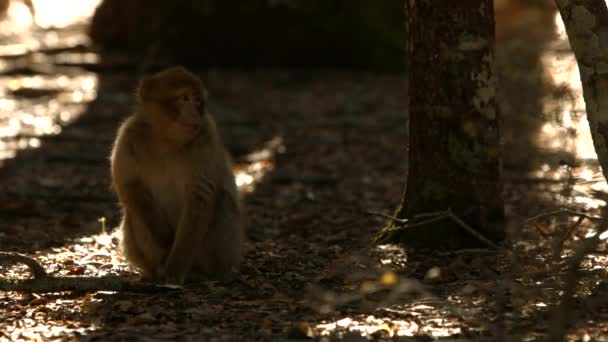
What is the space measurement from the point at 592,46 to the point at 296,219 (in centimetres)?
352

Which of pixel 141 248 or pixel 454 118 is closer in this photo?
pixel 141 248

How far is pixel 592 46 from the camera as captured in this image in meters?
4.90

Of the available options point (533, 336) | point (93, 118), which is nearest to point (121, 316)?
point (533, 336)

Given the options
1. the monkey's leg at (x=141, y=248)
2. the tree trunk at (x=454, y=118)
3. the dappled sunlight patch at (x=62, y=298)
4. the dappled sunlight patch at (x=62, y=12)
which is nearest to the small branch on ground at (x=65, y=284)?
the dappled sunlight patch at (x=62, y=298)

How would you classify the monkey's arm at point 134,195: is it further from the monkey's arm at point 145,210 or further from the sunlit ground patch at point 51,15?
the sunlit ground patch at point 51,15

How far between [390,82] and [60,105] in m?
4.62

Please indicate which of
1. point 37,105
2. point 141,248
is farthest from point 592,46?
point 37,105

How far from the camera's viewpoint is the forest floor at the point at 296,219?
4.72 metres

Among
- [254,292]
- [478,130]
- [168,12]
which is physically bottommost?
[254,292]

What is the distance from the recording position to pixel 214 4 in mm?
15062

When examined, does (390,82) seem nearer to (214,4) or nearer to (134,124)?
(214,4)

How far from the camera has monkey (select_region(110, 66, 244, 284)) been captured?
5.58m

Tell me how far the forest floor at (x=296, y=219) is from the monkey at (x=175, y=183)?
225 mm

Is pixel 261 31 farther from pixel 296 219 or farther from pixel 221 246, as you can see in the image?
pixel 221 246
